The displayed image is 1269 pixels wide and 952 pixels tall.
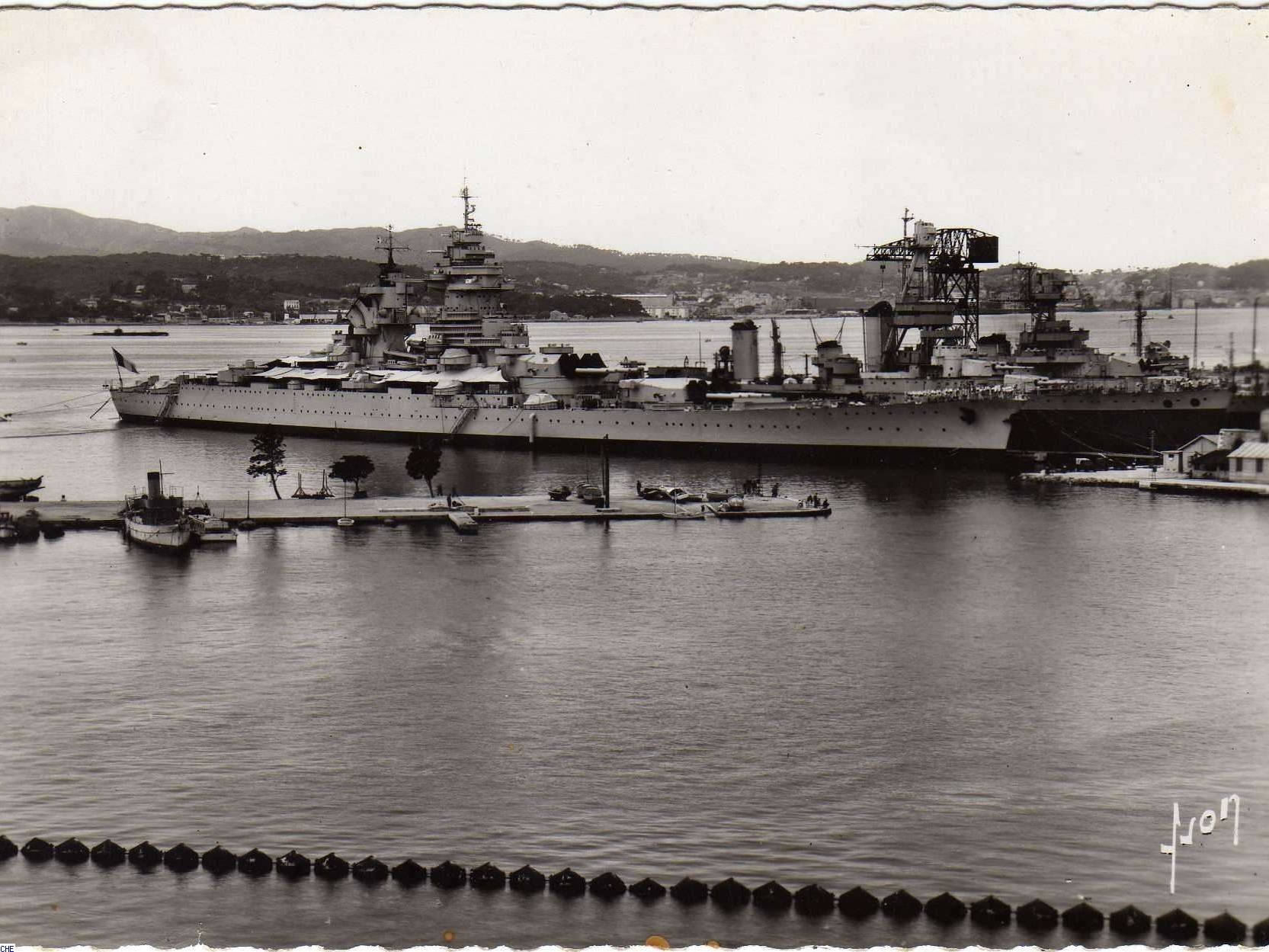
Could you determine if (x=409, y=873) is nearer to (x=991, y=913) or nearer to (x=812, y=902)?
(x=812, y=902)

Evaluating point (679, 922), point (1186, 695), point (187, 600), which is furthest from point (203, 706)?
point (1186, 695)

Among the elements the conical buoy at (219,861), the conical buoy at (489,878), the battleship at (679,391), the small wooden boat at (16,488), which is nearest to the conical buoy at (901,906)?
the conical buoy at (489,878)

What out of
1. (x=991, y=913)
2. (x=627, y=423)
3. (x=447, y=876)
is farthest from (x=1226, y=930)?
(x=627, y=423)

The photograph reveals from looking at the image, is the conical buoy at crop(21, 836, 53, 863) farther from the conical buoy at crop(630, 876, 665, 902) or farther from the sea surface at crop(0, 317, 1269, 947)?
the conical buoy at crop(630, 876, 665, 902)

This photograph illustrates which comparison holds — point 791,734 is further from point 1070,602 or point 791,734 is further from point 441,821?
point 1070,602

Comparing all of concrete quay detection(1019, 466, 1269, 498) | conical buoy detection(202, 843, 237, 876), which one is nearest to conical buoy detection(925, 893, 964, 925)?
conical buoy detection(202, 843, 237, 876)
